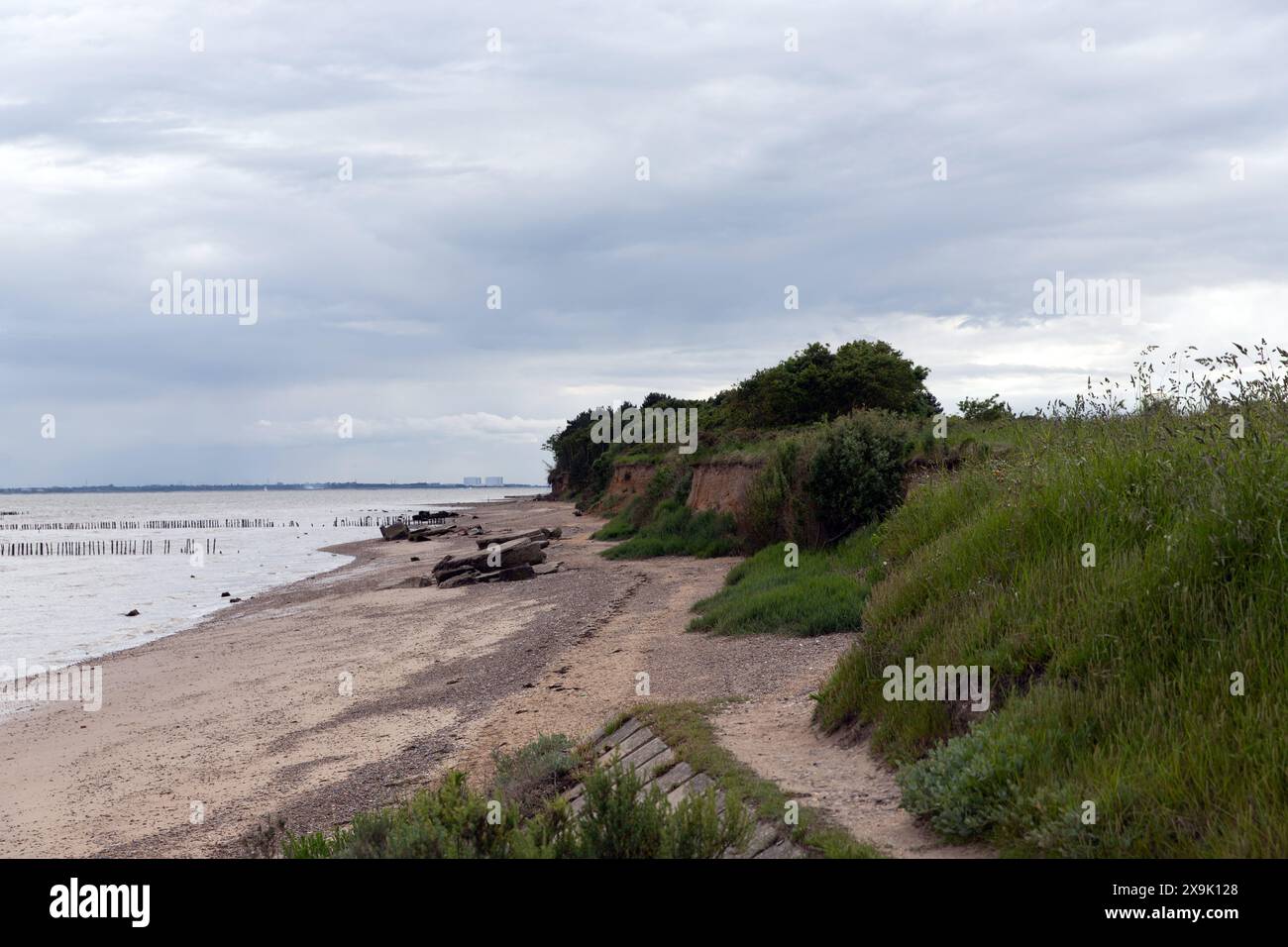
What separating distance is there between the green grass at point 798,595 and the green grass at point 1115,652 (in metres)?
4.51

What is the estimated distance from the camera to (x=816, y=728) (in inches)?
346

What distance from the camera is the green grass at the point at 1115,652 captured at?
15.8 feet

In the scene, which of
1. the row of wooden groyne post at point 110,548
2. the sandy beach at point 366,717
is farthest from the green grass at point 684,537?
the row of wooden groyne post at point 110,548

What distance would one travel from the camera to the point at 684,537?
32.9m

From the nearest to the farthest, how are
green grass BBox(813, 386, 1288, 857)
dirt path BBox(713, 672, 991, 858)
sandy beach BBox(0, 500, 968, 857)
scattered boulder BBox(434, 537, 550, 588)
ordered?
1. green grass BBox(813, 386, 1288, 857)
2. dirt path BBox(713, 672, 991, 858)
3. sandy beach BBox(0, 500, 968, 857)
4. scattered boulder BBox(434, 537, 550, 588)

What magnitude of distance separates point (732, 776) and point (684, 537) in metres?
25.6

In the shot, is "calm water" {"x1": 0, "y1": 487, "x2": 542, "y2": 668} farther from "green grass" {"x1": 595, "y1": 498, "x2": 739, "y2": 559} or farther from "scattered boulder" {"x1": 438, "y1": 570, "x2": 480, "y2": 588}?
"green grass" {"x1": 595, "y1": 498, "x2": 739, "y2": 559}

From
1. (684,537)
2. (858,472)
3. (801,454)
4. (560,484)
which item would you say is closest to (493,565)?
(684,537)

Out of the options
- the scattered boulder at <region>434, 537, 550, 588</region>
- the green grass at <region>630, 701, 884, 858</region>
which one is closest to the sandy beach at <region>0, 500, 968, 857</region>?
the green grass at <region>630, 701, 884, 858</region>

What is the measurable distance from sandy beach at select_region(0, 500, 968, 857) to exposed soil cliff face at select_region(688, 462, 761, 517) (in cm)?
644

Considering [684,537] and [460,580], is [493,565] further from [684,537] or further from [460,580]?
[684,537]

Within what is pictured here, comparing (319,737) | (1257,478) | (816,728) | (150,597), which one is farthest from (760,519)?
(150,597)

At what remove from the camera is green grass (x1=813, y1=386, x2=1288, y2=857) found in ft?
15.8

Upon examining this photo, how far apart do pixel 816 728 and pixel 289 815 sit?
16.8 ft
